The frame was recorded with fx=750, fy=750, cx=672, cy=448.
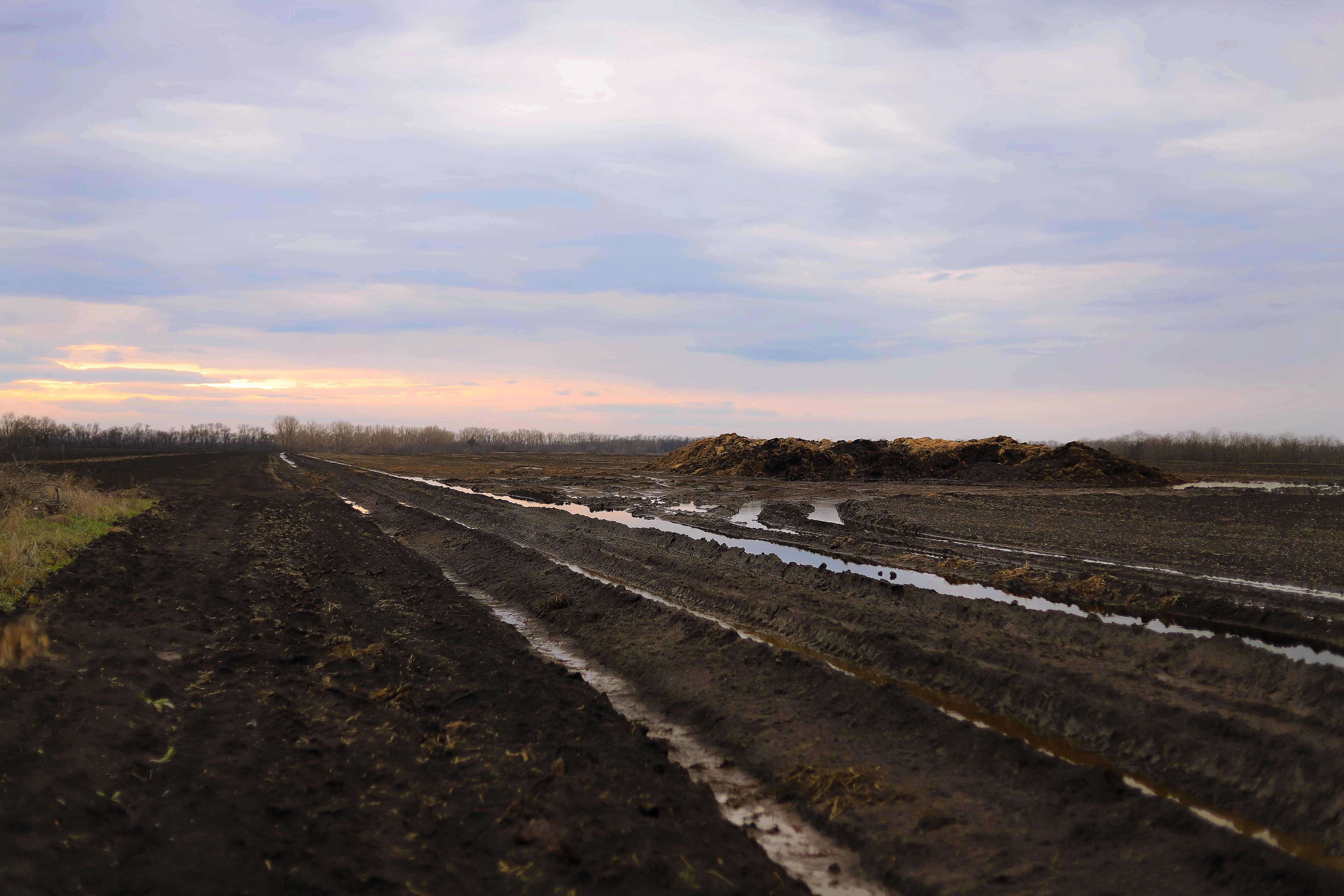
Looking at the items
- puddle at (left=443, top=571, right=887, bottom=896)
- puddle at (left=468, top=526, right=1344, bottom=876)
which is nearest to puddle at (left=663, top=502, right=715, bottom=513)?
puddle at (left=468, top=526, right=1344, bottom=876)

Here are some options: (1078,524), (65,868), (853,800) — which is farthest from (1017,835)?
(1078,524)

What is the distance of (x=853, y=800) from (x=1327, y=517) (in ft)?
85.1

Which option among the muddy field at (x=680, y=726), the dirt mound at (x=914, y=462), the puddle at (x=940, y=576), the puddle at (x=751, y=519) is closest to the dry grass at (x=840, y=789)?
the muddy field at (x=680, y=726)

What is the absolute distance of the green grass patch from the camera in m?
12.1

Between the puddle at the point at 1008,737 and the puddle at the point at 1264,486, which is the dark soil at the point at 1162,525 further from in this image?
the puddle at the point at 1008,737

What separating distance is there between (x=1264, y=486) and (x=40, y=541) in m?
49.3

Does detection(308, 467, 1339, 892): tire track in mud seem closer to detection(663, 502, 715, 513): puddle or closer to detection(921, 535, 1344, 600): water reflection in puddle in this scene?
detection(921, 535, 1344, 600): water reflection in puddle

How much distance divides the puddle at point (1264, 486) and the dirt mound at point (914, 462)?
1.64m

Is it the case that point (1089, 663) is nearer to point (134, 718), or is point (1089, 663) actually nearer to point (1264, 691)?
point (1264, 691)

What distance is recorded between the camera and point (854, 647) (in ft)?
33.3

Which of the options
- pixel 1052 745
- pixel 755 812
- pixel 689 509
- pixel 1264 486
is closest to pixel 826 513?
pixel 689 509

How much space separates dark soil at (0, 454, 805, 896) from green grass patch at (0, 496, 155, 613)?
2.35 ft

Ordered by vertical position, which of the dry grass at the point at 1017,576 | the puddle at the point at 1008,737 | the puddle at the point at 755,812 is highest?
the dry grass at the point at 1017,576

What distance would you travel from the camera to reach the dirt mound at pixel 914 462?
42844 mm
